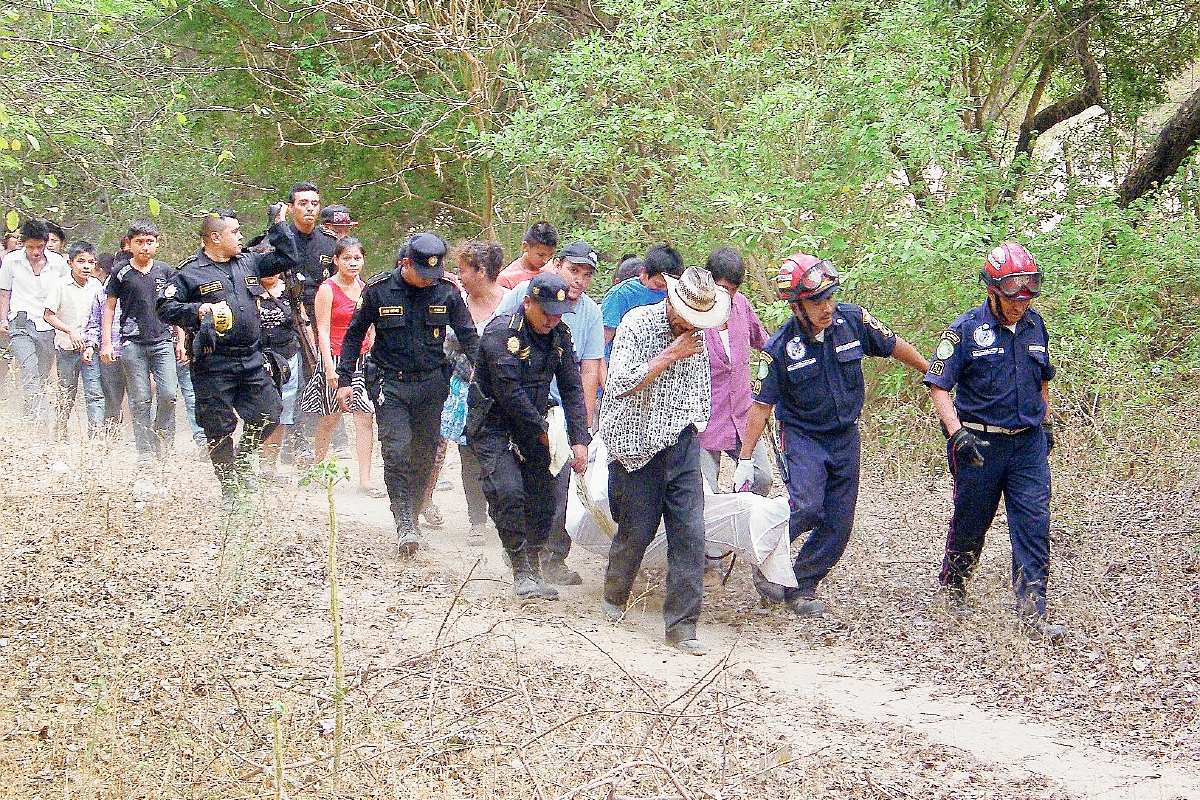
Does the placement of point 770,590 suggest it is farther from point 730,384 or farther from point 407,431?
point 407,431

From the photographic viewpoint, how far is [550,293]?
6.74 meters

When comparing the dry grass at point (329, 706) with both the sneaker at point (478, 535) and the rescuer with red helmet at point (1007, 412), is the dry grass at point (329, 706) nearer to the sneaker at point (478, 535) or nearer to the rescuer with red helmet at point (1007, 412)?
the sneaker at point (478, 535)

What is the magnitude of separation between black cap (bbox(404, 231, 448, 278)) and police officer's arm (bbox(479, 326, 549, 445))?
0.86 meters

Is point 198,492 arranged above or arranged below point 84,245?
below

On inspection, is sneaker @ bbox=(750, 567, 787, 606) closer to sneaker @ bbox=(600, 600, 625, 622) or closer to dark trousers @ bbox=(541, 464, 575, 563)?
sneaker @ bbox=(600, 600, 625, 622)

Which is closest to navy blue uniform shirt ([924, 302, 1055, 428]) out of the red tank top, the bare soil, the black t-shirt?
the bare soil

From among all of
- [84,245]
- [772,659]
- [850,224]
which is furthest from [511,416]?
[84,245]

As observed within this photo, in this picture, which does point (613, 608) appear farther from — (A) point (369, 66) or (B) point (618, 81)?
(A) point (369, 66)

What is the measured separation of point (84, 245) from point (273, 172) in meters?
4.09

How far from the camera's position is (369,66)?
14.8 meters

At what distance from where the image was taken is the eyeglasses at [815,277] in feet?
22.1

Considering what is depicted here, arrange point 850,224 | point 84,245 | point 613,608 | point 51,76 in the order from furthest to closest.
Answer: point 84,245
point 850,224
point 51,76
point 613,608

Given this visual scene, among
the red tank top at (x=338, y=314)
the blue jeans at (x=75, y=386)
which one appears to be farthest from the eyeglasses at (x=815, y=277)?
the blue jeans at (x=75, y=386)

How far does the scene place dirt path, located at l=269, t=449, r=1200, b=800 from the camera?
5.09m
